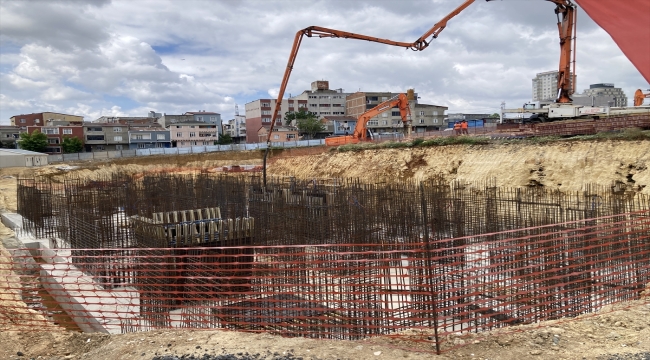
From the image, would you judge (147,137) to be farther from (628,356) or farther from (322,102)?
(628,356)

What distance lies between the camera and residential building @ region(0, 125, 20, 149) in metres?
51.5

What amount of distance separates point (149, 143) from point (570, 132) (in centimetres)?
4883

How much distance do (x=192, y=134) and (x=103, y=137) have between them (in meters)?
10.4

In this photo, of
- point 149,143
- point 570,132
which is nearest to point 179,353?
point 570,132

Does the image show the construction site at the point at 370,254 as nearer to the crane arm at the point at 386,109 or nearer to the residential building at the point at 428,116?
the crane arm at the point at 386,109

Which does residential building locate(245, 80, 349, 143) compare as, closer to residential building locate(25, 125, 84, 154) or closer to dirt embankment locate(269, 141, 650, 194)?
residential building locate(25, 125, 84, 154)

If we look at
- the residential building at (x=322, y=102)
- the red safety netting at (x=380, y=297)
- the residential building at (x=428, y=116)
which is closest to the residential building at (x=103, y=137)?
the residential building at (x=322, y=102)

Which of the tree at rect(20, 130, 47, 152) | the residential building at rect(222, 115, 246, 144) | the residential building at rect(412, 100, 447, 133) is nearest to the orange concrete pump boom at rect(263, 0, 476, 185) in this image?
the tree at rect(20, 130, 47, 152)

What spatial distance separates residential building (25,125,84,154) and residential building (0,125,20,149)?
4.72m

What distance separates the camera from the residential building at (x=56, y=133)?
156 feet

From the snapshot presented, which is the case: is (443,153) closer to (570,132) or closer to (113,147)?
(570,132)

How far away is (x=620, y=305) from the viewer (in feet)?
15.8

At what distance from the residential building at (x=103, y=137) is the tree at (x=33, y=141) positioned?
577 cm

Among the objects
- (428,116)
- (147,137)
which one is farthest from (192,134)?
(428,116)
